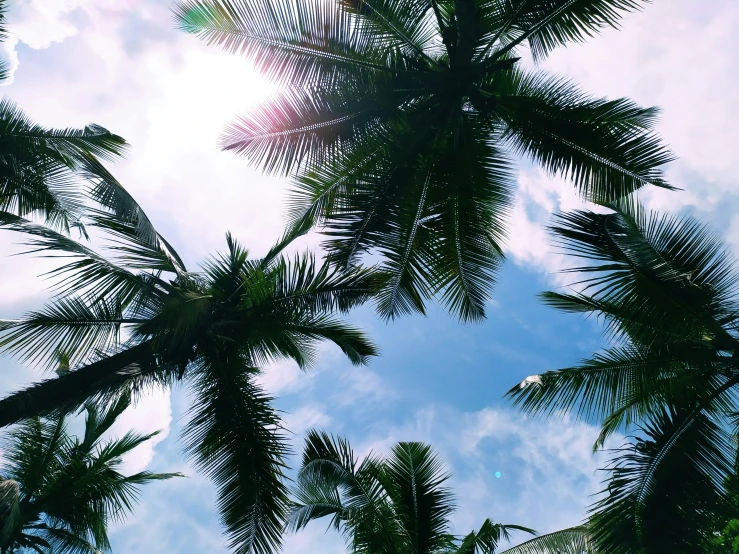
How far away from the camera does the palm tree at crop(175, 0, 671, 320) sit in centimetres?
907

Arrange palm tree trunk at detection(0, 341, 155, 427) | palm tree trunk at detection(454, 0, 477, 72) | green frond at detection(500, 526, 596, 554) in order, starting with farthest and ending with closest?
green frond at detection(500, 526, 596, 554) < palm tree trunk at detection(454, 0, 477, 72) < palm tree trunk at detection(0, 341, 155, 427)

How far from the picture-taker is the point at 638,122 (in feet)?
30.8

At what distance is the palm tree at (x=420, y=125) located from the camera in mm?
9070

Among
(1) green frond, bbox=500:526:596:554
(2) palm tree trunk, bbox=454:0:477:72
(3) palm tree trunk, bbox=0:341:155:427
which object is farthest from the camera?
(1) green frond, bbox=500:526:596:554

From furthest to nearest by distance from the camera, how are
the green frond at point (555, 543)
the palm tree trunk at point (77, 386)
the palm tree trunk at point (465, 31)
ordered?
1. the green frond at point (555, 543)
2. the palm tree trunk at point (465, 31)
3. the palm tree trunk at point (77, 386)

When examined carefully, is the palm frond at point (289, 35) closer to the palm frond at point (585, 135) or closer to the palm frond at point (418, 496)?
the palm frond at point (585, 135)

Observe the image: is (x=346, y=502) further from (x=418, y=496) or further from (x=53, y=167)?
(x=53, y=167)

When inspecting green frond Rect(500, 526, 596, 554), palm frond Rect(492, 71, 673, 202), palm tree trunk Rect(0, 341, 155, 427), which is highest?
palm frond Rect(492, 71, 673, 202)

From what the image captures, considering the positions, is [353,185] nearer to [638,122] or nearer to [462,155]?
[462,155]

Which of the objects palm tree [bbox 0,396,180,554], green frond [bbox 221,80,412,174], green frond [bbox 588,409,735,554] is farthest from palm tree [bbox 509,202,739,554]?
palm tree [bbox 0,396,180,554]

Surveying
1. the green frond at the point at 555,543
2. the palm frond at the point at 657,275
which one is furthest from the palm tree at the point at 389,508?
the palm frond at the point at 657,275

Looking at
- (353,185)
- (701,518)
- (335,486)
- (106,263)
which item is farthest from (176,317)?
(701,518)

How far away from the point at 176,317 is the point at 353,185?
3.68 m

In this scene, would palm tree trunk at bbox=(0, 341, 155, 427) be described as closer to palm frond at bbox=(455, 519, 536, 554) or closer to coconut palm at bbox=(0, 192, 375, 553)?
coconut palm at bbox=(0, 192, 375, 553)
